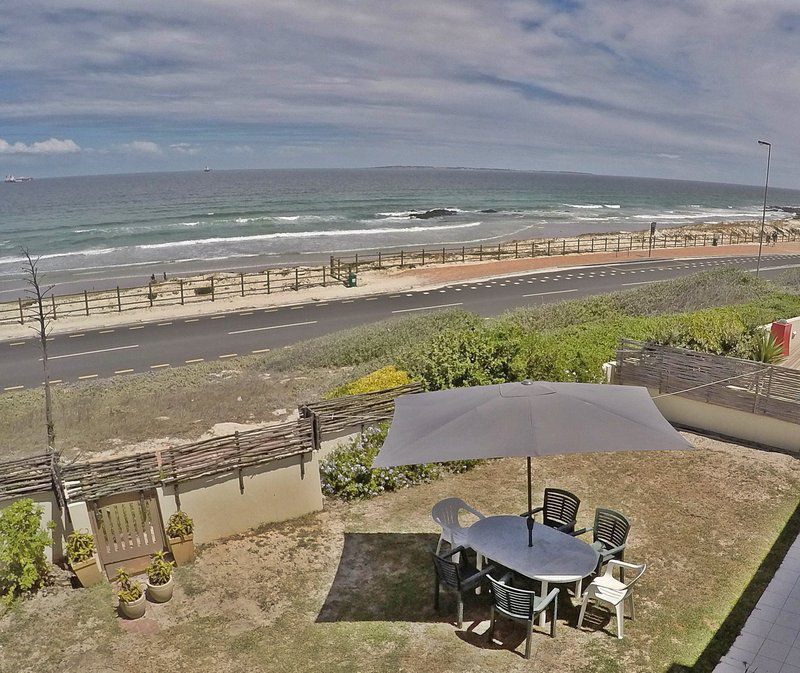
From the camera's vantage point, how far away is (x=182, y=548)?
7.67 meters

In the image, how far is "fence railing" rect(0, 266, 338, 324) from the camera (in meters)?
28.4

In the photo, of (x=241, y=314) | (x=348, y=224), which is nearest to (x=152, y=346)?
(x=241, y=314)

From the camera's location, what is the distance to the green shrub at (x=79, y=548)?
7.07m

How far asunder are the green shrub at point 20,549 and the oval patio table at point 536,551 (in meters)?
4.68

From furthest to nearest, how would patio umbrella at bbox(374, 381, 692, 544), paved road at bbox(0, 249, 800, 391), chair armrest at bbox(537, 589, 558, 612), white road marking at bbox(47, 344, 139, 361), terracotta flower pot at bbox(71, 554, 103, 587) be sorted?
1. white road marking at bbox(47, 344, 139, 361)
2. paved road at bbox(0, 249, 800, 391)
3. terracotta flower pot at bbox(71, 554, 103, 587)
4. chair armrest at bbox(537, 589, 558, 612)
5. patio umbrella at bbox(374, 381, 692, 544)

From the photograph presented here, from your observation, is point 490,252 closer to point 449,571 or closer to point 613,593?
point 613,593

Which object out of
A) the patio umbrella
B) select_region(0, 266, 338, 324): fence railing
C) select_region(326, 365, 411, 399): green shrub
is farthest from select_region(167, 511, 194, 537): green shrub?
select_region(0, 266, 338, 324): fence railing

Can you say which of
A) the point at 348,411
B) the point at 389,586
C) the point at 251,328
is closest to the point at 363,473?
the point at 348,411

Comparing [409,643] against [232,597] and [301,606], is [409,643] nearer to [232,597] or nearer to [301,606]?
[301,606]

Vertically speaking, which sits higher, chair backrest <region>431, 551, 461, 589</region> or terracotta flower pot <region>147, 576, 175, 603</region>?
chair backrest <region>431, 551, 461, 589</region>

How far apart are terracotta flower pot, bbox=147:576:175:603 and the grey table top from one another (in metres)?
3.31

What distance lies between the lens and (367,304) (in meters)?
29.3

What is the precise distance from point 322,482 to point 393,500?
1.08 m

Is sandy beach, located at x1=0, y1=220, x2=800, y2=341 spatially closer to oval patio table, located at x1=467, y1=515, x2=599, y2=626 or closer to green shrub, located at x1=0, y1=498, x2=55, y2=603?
green shrub, located at x1=0, y1=498, x2=55, y2=603
